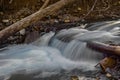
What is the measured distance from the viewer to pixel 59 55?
242 inches

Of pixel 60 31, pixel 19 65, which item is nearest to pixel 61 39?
pixel 60 31

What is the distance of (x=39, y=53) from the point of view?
20.9 ft

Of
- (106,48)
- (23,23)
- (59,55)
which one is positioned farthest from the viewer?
(59,55)

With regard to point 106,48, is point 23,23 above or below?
above

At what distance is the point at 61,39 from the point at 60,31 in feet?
1.56

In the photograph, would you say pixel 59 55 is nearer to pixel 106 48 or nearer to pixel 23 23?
pixel 23 23

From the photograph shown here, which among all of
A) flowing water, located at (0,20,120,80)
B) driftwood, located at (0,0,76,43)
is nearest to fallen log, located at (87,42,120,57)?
flowing water, located at (0,20,120,80)

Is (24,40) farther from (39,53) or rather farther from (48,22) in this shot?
(48,22)

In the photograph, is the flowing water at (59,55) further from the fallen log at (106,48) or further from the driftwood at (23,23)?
the driftwood at (23,23)

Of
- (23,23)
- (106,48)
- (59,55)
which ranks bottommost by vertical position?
(59,55)

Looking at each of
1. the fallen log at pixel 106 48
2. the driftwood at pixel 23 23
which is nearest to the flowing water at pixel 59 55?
the fallen log at pixel 106 48

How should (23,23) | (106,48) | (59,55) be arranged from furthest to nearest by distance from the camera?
(59,55), (23,23), (106,48)

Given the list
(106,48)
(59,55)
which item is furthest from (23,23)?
(106,48)

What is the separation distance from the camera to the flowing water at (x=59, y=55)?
5.25 m
